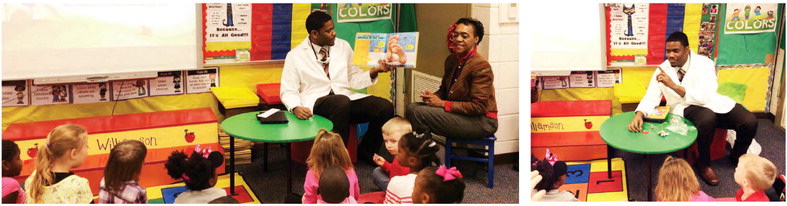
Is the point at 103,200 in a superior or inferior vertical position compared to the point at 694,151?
inferior

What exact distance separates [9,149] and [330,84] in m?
1.59

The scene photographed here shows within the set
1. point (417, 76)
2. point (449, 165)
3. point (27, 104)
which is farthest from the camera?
point (417, 76)

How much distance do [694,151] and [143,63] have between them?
281cm

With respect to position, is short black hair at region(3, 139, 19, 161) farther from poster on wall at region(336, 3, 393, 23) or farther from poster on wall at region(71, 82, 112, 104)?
poster on wall at region(336, 3, 393, 23)

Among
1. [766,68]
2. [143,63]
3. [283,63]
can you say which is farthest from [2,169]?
[766,68]

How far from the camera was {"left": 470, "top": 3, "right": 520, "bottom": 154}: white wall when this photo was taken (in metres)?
4.70

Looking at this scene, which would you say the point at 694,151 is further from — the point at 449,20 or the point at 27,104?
the point at 27,104

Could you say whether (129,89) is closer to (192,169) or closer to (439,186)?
(192,169)

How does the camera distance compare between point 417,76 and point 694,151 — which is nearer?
point 694,151

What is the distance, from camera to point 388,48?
433 cm

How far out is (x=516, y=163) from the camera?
494 cm

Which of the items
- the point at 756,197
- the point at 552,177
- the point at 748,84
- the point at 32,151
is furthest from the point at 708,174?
the point at 32,151

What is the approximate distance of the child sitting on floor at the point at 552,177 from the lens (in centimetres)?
396

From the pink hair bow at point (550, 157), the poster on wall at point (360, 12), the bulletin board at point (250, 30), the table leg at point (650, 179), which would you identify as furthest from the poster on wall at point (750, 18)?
the bulletin board at point (250, 30)
